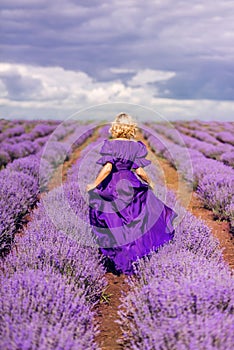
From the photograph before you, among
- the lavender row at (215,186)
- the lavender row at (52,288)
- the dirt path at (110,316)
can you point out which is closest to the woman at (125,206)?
the dirt path at (110,316)

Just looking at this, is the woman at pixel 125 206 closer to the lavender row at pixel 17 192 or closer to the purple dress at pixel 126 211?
the purple dress at pixel 126 211

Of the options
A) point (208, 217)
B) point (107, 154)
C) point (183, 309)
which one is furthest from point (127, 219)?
point (208, 217)

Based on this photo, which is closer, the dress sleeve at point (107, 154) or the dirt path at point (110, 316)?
the dirt path at point (110, 316)

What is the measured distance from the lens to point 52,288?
10.0ft

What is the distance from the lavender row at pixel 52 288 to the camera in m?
2.60

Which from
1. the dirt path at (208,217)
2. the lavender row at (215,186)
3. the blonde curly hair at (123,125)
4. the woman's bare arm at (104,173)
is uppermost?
the blonde curly hair at (123,125)

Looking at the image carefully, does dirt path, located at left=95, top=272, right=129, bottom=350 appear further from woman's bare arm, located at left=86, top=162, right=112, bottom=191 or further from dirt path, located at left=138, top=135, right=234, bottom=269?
dirt path, located at left=138, top=135, right=234, bottom=269

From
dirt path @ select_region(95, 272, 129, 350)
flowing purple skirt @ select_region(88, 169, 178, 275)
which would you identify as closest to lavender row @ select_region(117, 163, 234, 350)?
dirt path @ select_region(95, 272, 129, 350)

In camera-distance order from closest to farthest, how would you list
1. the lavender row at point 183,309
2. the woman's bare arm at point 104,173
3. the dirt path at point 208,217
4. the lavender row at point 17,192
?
the lavender row at point 183,309
the woman's bare arm at point 104,173
the lavender row at point 17,192
the dirt path at point 208,217

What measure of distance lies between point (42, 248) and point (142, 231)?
112cm

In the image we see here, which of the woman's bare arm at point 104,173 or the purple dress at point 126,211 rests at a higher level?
the woman's bare arm at point 104,173

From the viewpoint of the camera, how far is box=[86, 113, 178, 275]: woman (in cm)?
464

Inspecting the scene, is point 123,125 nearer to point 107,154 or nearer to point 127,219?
point 107,154

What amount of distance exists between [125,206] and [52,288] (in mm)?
1723
